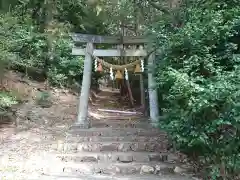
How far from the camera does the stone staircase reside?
21.5ft

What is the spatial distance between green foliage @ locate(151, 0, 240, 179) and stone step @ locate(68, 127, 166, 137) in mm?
2094

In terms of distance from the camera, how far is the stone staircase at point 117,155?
6555 millimetres

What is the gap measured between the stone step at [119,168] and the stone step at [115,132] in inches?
74.3

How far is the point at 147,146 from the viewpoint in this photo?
25.7ft

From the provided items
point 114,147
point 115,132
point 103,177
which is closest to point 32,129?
point 115,132

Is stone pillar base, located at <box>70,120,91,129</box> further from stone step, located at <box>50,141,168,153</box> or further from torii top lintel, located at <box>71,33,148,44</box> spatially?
torii top lintel, located at <box>71,33,148,44</box>

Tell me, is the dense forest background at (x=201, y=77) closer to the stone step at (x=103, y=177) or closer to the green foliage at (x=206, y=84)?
the green foliage at (x=206, y=84)

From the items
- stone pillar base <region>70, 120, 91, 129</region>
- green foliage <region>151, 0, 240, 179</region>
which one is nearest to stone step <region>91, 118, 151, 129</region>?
stone pillar base <region>70, 120, 91, 129</region>

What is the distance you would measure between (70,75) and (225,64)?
842 cm

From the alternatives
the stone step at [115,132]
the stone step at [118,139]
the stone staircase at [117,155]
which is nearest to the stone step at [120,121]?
the stone staircase at [117,155]

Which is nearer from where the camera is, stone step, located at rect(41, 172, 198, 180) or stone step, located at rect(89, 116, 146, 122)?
stone step, located at rect(41, 172, 198, 180)

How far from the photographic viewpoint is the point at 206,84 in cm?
564

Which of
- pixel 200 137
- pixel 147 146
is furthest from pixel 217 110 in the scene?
pixel 147 146

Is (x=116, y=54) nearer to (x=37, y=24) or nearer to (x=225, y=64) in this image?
(x=37, y=24)
